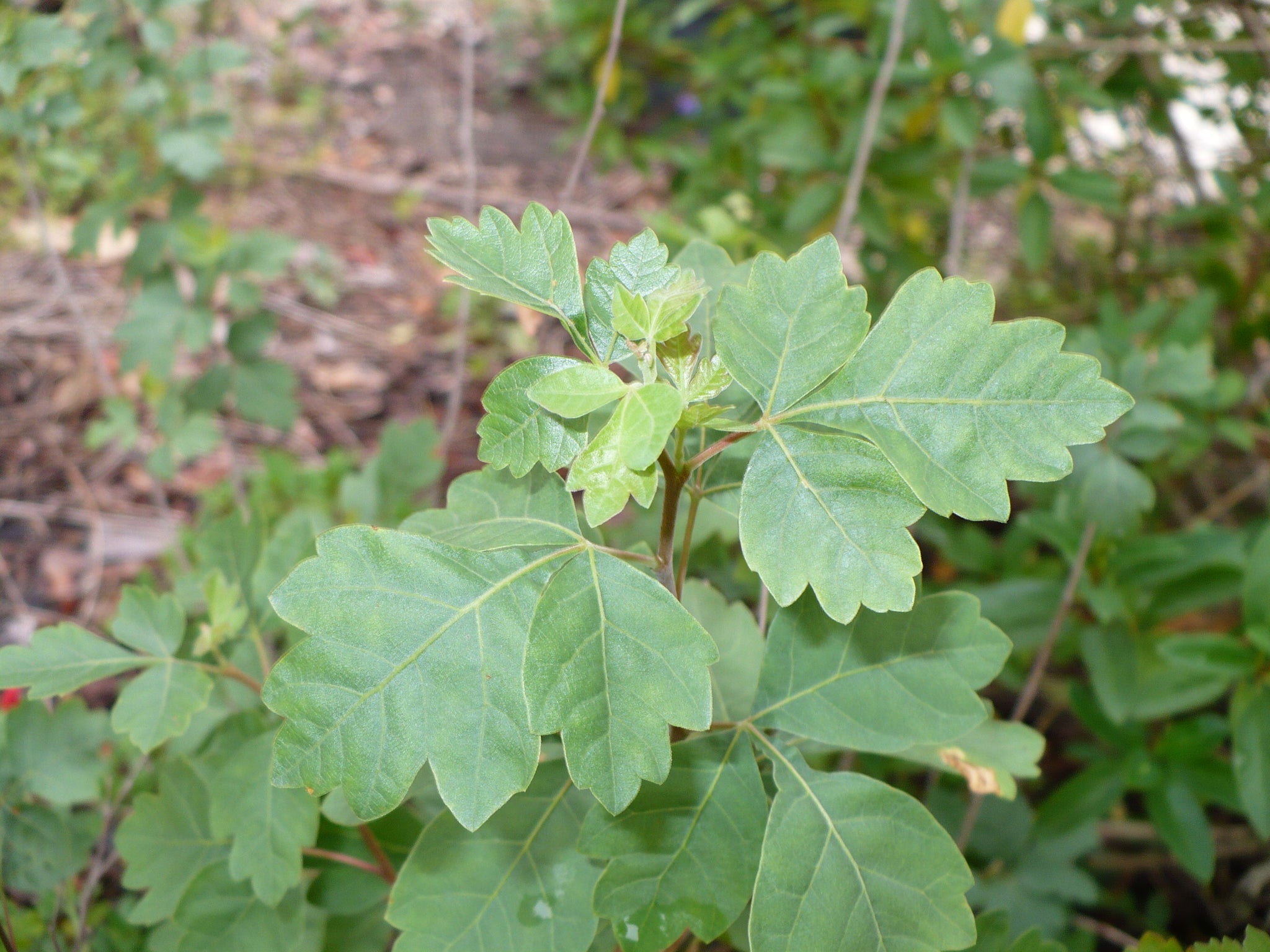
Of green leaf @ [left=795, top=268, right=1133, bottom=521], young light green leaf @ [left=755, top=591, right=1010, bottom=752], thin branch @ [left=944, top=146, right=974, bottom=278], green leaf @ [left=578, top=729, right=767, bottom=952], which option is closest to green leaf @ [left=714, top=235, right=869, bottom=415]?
green leaf @ [left=795, top=268, right=1133, bottom=521]

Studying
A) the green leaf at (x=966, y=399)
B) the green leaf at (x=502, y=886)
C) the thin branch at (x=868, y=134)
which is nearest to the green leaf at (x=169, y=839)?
the green leaf at (x=502, y=886)

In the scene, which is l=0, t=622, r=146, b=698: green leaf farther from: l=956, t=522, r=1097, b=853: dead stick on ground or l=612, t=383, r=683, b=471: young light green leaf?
l=956, t=522, r=1097, b=853: dead stick on ground

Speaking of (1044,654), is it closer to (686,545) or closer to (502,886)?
(686,545)

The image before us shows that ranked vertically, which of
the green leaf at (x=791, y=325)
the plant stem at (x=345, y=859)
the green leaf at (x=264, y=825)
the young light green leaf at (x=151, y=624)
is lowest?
the plant stem at (x=345, y=859)

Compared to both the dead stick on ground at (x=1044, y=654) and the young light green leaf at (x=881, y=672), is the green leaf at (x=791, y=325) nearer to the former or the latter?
the young light green leaf at (x=881, y=672)

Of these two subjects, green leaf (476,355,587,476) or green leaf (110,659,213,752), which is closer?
green leaf (476,355,587,476)

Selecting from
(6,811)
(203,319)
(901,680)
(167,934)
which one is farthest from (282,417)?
(901,680)
